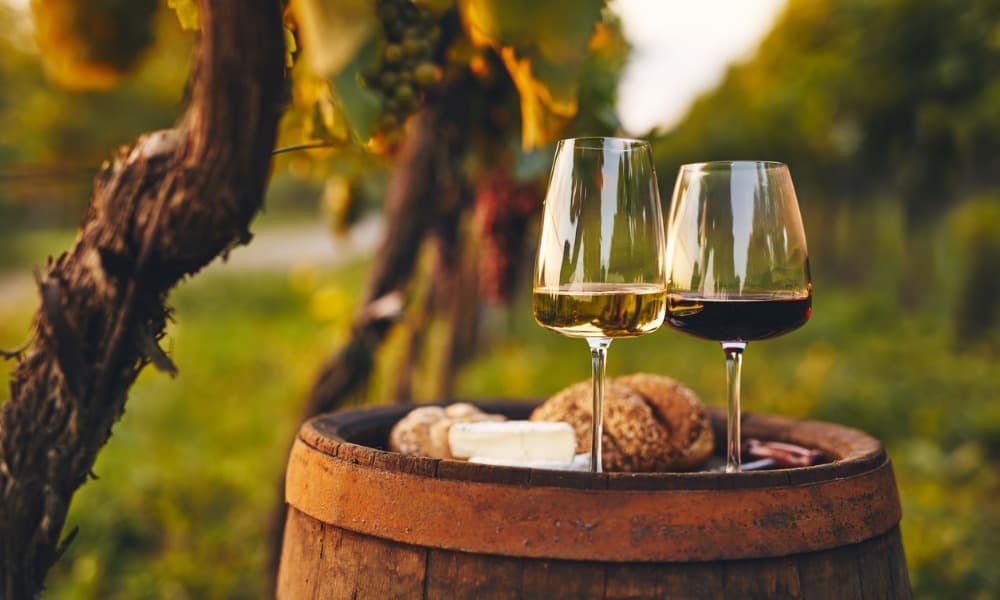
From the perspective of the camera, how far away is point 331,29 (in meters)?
0.74

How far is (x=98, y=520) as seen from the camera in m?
4.70

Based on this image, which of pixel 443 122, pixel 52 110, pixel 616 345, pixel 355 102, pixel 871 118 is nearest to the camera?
pixel 355 102

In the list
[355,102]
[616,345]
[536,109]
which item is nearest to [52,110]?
[616,345]

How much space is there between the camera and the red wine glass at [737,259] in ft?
5.02

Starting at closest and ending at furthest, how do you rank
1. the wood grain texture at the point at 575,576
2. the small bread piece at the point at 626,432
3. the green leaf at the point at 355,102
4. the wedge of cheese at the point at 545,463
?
the green leaf at the point at 355,102, the wood grain texture at the point at 575,576, the wedge of cheese at the point at 545,463, the small bread piece at the point at 626,432

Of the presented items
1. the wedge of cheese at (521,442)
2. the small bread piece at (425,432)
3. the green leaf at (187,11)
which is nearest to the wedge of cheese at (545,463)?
the wedge of cheese at (521,442)

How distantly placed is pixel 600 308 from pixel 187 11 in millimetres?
731

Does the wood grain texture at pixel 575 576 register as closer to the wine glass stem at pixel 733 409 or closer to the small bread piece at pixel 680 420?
the wine glass stem at pixel 733 409

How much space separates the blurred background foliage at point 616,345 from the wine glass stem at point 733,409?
1.56ft

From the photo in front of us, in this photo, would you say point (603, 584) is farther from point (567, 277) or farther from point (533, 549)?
point (567, 277)

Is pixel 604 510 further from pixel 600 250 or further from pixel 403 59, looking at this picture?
pixel 403 59

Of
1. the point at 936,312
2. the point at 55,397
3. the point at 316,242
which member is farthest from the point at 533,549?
the point at 316,242

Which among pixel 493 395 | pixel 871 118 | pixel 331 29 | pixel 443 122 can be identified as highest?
pixel 871 118

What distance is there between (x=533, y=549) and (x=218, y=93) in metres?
0.70
